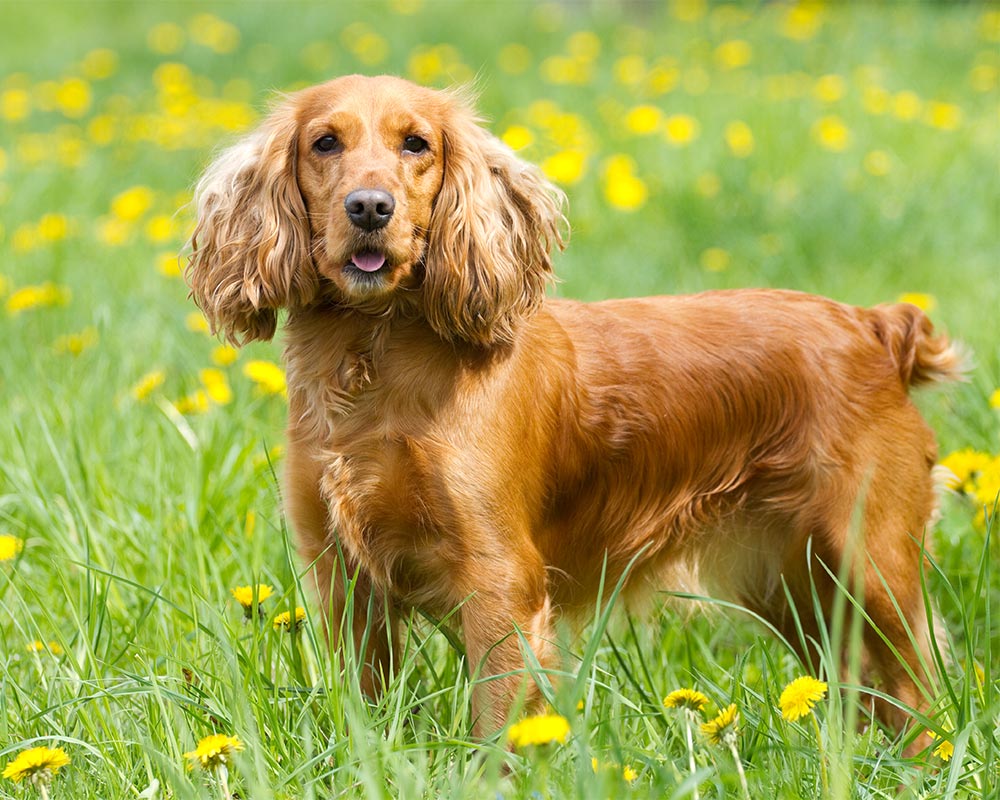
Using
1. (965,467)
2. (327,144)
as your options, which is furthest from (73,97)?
(965,467)

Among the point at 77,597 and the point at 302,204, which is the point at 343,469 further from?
the point at 77,597

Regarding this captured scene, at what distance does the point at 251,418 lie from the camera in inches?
135

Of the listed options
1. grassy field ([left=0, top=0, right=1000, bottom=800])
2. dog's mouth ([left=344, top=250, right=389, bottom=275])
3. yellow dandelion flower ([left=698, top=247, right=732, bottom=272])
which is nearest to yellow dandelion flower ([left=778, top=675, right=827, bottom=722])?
grassy field ([left=0, top=0, right=1000, bottom=800])

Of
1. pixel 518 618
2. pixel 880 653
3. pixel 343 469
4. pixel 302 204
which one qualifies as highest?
pixel 302 204

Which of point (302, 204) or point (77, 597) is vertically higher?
point (302, 204)

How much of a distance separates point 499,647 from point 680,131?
3.65m

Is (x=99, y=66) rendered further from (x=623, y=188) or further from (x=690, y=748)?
(x=690, y=748)

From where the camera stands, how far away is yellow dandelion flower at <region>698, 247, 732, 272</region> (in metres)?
4.72

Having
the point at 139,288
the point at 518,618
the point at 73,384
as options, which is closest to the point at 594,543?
the point at 518,618

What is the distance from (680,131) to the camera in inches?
215

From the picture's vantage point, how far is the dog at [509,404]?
2.26 m

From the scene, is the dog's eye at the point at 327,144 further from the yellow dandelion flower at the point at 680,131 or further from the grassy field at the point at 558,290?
the yellow dandelion flower at the point at 680,131

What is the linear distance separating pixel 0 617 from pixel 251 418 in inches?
38.6

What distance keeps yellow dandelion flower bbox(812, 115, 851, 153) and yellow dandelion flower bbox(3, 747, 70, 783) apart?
4.44 meters
